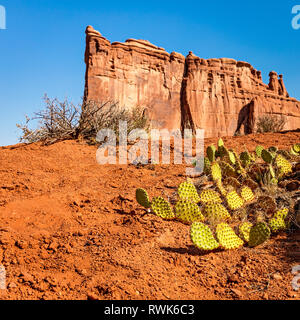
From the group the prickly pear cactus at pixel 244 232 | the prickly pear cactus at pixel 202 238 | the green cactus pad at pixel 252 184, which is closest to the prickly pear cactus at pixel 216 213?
→ the prickly pear cactus at pixel 244 232

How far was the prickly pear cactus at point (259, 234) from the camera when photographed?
2313 millimetres

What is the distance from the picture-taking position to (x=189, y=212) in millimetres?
2842

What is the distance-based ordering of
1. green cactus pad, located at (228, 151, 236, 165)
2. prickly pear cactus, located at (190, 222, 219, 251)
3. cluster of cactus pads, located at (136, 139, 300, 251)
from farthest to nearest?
green cactus pad, located at (228, 151, 236, 165) < cluster of cactus pads, located at (136, 139, 300, 251) < prickly pear cactus, located at (190, 222, 219, 251)

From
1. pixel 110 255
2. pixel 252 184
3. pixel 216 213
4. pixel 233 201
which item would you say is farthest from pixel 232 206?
pixel 110 255

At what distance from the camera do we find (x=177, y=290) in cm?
187

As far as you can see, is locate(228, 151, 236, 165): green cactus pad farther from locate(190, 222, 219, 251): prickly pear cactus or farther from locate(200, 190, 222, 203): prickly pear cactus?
locate(190, 222, 219, 251): prickly pear cactus

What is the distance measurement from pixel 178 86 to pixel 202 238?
21663 millimetres

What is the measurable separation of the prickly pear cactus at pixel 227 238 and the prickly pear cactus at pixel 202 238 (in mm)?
61

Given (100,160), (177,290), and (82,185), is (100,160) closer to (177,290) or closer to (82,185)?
(82,185)

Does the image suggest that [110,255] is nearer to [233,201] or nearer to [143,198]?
[143,198]

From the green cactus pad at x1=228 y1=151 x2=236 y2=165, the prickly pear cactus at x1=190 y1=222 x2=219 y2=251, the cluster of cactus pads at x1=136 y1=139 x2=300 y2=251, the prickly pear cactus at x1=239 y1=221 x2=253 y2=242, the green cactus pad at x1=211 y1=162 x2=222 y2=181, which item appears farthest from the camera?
the green cactus pad at x1=228 y1=151 x2=236 y2=165

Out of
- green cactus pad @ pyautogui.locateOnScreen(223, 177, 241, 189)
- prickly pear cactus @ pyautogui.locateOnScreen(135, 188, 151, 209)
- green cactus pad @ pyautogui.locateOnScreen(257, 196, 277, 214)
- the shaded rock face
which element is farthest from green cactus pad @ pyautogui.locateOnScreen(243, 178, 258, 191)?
the shaded rock face

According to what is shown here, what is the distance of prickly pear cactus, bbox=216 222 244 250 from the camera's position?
7.62ft

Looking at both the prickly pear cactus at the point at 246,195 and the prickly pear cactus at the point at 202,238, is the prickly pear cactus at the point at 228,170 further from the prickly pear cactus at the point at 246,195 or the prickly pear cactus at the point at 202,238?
the prickly pear cactus at the point at 202,238
